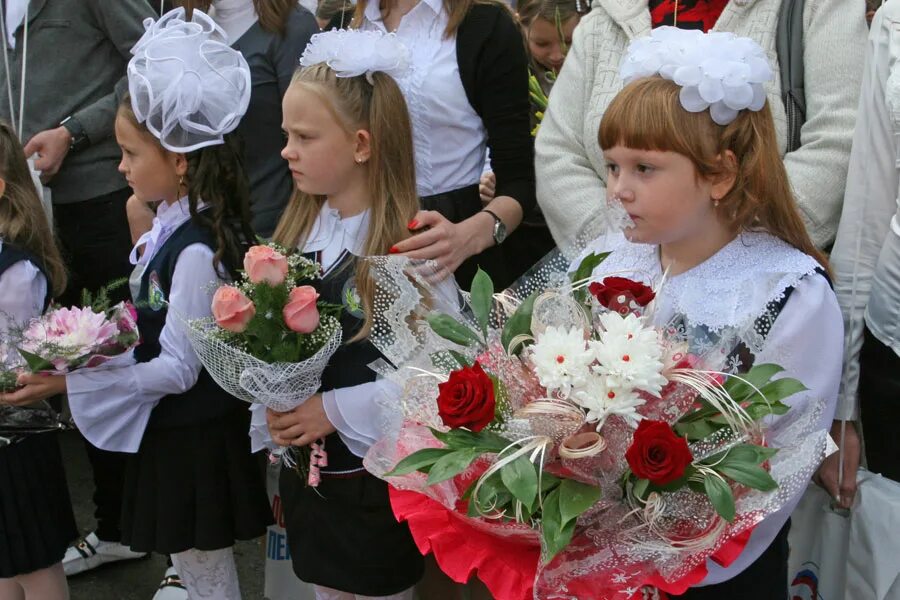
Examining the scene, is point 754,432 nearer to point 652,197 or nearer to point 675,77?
point 652,197

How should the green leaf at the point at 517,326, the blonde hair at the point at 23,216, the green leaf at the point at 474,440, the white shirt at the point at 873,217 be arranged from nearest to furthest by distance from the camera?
the green leaf at the point at 474,440, the green leaf at the point at 517,326, the white shirt at the point at 873,217, the blonde hair at the point at 23,216

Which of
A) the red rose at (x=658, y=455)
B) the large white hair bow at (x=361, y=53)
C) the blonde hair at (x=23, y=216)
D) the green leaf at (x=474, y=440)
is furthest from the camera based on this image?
the blonde hair at (x=23, y=216)

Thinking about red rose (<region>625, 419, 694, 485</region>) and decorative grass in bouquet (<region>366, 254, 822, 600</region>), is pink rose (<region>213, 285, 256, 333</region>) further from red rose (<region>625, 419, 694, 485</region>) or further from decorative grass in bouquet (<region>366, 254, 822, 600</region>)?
red rose (<region>625, 419, 694, 485</region>)

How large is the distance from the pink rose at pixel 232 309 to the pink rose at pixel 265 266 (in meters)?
0.06

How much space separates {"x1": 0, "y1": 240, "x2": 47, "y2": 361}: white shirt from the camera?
324 centimetres

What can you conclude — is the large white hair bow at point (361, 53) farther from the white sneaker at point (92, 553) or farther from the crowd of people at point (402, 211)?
the white sneaker at point (92, 553)

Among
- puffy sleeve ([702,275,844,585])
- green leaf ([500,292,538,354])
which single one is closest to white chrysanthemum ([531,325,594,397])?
green leaf ([500,292,538,354])

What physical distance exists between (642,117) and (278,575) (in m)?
2.12

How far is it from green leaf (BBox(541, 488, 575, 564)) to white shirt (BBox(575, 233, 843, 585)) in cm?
48

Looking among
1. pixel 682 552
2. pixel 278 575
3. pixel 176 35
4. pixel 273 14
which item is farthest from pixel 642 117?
pixel 278 575

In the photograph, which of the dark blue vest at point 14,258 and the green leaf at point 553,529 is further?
the dark blue vest at point 14,258

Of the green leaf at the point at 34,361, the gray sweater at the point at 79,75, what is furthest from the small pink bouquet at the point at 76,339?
the gray sweater at the point at 79,75

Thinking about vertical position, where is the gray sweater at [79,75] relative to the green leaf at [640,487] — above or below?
below

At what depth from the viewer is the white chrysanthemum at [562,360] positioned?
1.69m
